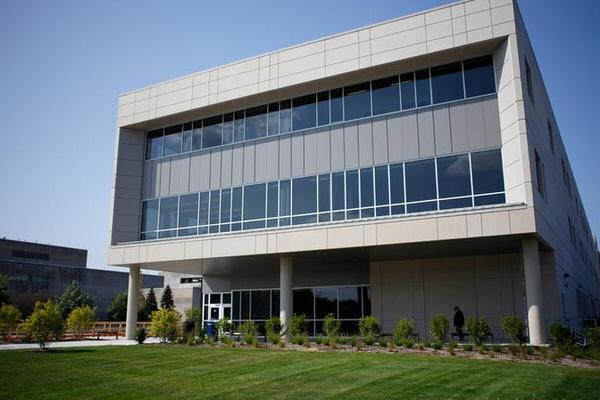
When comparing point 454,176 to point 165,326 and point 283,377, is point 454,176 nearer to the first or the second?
point 283,377

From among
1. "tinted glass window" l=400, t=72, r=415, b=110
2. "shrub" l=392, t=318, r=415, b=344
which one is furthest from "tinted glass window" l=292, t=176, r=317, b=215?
"shrub" l=392, t=318, r=415, b=344

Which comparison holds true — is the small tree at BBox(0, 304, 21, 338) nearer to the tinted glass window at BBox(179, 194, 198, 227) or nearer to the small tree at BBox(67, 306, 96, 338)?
the small tree at BBox(67, 306, 96, 338)

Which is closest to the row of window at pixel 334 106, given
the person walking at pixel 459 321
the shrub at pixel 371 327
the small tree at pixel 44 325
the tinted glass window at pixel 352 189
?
the tinted glass window at pixel 352 189

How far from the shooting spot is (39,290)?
182ft

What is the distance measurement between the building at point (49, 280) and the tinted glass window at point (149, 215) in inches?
987

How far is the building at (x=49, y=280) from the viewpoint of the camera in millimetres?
53250

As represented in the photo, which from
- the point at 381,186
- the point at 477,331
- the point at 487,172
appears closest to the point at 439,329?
the point at 477,331

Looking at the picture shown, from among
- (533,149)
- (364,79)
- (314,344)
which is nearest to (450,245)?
(533,149)

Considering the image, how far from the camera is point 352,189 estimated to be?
24.8 metres

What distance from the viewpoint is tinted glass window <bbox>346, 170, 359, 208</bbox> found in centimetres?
2467

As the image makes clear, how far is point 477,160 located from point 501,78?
3.46 metres

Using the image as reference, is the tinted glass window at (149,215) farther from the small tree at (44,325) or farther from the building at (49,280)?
the building at (49,280)

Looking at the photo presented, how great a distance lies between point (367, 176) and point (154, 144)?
14.2 m

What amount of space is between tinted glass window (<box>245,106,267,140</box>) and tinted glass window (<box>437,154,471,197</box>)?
381 inches
